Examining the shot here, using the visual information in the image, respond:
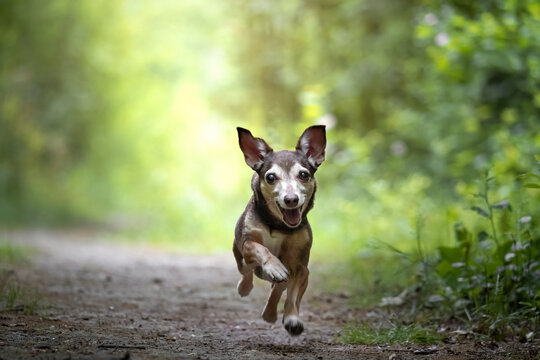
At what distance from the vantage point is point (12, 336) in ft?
13.4

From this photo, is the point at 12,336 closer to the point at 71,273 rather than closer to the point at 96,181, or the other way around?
the point at 71,273

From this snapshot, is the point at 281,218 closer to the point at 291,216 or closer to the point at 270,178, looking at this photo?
the point at 291,216

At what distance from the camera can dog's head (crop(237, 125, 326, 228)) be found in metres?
4.49

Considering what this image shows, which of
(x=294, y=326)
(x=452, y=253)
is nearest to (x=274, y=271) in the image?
(x=294, y=326)

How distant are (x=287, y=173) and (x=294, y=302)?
0.91 meters

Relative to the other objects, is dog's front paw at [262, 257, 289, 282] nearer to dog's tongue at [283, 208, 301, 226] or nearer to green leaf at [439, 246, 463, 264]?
dog's tongue at [283, 208, 301, 226]

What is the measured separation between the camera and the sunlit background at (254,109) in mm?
9445

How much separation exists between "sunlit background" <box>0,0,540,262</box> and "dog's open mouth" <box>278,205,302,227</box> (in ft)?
6.93

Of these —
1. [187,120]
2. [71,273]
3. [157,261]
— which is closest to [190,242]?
[157,261]

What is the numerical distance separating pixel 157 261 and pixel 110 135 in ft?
33.7

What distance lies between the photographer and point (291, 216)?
4531mm

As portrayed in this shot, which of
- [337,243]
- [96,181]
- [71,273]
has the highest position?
[96,181]

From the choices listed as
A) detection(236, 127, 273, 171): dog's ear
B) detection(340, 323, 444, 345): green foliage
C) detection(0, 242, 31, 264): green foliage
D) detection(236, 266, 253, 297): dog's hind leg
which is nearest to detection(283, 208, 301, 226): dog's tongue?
detection(236, 127, 273, 171): dog's ear

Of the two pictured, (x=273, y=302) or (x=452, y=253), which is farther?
(x=452, y=253)
